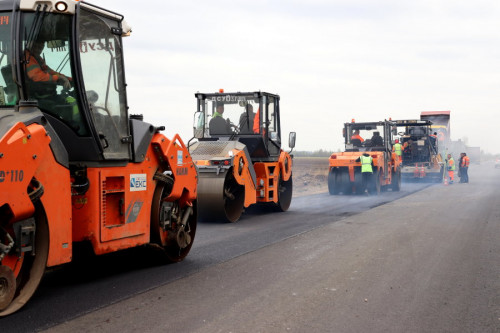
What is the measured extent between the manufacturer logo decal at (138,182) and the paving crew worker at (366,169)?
1440 cm

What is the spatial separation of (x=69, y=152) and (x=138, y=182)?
3.05 ft

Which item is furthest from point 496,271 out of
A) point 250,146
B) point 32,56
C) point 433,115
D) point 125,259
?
point 433,115

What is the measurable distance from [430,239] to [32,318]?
259 inches

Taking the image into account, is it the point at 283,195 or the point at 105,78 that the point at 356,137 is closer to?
the point at 283,195

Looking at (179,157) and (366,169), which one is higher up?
(179,157)

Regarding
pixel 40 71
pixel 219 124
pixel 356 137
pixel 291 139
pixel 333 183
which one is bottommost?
pixel 333 183

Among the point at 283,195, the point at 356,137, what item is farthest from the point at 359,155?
the point at 283,195

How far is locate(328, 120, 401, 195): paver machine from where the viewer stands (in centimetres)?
2062

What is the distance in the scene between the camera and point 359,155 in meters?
20.7

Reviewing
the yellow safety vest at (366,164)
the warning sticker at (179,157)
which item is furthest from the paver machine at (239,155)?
the yellow safety vest at (366,164)

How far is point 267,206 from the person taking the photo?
14.5 m

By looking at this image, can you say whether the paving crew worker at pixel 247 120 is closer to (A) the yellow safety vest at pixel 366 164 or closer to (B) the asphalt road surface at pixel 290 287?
(B) the asphalt road surface at pixel 290 287

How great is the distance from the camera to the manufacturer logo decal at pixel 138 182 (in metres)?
6.36

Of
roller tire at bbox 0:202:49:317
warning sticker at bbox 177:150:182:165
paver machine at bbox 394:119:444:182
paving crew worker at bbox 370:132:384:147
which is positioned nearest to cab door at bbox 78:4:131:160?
warning sticker at bbox 177:150:182:165
